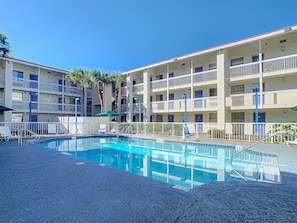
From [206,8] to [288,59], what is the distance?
8150 mm

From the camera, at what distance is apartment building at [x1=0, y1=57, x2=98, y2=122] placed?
18.3 meters

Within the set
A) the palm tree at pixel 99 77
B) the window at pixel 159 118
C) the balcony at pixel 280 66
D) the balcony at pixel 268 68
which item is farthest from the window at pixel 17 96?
the balcony at pixel 280 66

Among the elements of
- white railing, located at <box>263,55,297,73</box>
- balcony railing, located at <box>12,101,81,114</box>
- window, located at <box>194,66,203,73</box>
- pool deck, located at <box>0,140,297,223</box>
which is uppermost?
window, located at <box>194,66,203,73</box>

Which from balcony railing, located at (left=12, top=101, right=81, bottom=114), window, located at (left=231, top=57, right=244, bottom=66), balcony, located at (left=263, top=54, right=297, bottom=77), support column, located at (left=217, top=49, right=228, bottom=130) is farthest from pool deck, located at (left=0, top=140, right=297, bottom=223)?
balcony railing, located at (left=12, top=101, right=81, bottom=114)

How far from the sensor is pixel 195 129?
46.2 ft

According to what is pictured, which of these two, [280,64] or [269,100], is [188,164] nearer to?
[269,100]

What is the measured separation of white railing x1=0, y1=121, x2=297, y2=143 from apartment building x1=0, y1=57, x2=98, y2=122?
10.7ft

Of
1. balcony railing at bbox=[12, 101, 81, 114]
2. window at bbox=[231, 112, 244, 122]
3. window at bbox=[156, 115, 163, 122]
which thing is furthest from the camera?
window at bbox=[156, 115, 163, 122]

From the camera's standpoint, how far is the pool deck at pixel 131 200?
105 inches

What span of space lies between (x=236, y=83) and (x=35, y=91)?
857 inches

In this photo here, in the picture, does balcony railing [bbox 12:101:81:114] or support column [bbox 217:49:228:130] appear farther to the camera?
balcony railing [bbox 12:101:81:114]

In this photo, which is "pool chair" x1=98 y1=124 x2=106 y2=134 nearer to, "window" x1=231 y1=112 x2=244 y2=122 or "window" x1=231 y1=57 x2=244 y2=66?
"window" x1=231 y1=112 x2=244 y2=122

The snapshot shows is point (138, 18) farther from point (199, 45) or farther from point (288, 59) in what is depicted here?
point (288, 59)

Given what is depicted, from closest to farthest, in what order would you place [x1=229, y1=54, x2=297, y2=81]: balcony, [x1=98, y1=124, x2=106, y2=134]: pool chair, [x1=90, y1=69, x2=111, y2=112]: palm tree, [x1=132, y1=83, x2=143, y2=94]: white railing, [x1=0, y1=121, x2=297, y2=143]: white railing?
[x1=0, y1=121, x2=297, y2=143]: white railing → [x1=229, y1=54, x2=297, y2=81]: balcony → [x1=98, y1=124, x2=106, y2=134]: pool chair → [x1=90, y1=69, x2=111, y2=112]: palm tree → [x1=132, y1=83, x2=143, y2=94]: white railing
